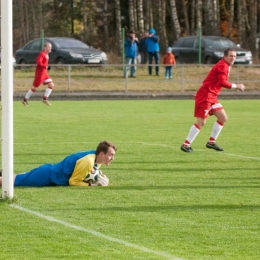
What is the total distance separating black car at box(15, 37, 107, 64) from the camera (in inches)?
1528

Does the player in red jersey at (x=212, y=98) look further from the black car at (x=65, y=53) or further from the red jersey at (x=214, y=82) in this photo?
the black car at (x=65, y=53)

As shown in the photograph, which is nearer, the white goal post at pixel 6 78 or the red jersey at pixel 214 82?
the white goal post at pixel 6 78

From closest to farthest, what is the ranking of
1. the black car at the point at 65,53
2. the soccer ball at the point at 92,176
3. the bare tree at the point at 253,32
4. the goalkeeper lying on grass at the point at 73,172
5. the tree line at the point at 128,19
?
1. the goalkeeper lying on grass at the point at 73,172
2. the soccer ball at the point at 92,176
3. the black car at the point at 65,53
4. the bare tree at the point at 253,32
5. the tree line at the point at 128,19

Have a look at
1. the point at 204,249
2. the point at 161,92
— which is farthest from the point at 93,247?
the point at 161,92

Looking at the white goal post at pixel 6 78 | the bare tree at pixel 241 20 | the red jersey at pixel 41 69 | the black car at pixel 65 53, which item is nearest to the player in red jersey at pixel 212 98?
the white goal post at pixel 6 78

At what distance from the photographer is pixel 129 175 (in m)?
12.5

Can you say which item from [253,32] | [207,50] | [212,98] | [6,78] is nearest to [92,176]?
[6,78]

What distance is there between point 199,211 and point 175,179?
8.72 ft

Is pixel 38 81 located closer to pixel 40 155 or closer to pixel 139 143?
pixel 139 143

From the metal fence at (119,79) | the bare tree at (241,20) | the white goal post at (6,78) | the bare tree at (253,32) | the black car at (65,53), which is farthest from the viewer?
the bare tree at (241,20)

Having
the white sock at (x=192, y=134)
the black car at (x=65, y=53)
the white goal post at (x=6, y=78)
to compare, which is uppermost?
the white goal post at (x=6, y=78)

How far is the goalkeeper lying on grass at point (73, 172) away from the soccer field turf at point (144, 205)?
179 millimetres

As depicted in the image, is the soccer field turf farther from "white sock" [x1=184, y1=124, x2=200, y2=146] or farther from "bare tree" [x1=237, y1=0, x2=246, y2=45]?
"bare tree" [x1=237, y1=0, x2=246, y2=45]

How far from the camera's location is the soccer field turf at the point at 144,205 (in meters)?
7.61
